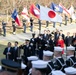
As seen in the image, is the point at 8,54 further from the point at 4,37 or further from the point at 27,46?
the point at 4,37

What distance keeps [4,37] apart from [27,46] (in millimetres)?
8866

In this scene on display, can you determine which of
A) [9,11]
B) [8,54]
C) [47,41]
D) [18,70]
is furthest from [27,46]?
[9,11]

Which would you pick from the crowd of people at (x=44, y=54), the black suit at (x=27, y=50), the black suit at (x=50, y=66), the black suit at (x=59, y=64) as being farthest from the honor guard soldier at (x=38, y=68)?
the black suit at (x=27, y=50)

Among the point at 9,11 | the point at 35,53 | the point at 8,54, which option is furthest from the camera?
the point at 9,11

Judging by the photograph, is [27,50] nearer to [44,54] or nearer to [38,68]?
[44,54]

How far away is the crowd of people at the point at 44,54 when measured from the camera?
18.0 feet

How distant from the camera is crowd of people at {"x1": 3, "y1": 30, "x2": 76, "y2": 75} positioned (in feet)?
18.0

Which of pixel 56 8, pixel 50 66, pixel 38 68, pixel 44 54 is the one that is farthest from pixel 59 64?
pixel 56 8

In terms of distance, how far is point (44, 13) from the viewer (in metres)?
14.4

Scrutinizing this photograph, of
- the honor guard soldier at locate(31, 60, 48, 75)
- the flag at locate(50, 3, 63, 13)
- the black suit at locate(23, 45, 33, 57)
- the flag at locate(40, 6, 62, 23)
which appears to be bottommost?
the black suit at locate(23, 45, 33, 57)

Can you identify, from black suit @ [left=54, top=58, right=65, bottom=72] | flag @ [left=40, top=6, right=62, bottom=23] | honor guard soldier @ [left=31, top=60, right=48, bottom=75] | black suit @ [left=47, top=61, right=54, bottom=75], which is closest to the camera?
honor guard soldier @ [left=31, top=60, right=48, bottom=75]

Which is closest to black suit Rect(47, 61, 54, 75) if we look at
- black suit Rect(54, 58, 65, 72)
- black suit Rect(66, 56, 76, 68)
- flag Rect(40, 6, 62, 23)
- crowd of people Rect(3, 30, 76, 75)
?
crowd of people Rect(3, 30, 76, 75)

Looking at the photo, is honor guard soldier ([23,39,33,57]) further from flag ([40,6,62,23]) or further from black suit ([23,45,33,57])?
flag ([40,6,62,23])

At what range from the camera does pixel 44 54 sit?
642 cm
